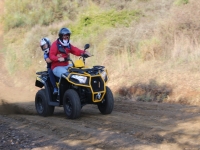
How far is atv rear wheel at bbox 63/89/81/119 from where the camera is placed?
9.25 m

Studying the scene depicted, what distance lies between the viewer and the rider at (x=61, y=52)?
991 centimetres

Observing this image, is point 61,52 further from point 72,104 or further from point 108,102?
point 108,102

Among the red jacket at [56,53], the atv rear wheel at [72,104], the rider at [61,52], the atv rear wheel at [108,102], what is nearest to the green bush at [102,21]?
the red jacket at [56,53]

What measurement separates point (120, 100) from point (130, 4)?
51.8 ft

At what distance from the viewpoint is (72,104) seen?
9.29m

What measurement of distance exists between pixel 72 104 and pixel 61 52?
148cm

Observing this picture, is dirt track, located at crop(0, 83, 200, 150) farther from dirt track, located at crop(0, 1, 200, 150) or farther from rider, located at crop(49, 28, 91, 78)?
rider, located at crop(49, 28, 91, 78)

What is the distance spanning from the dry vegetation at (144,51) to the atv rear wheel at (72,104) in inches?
130

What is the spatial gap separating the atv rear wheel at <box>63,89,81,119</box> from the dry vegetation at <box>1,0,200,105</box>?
3.31 m

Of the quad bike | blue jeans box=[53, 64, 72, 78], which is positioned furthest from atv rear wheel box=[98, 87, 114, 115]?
blue jeans box=[53, 64, 72, 78]

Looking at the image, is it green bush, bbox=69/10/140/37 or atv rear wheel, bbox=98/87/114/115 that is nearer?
atv rear wheel, bbox=98/87/114/115

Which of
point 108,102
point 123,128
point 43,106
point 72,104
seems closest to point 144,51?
point 43,106

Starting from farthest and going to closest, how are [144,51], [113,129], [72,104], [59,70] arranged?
[144,51] → [59,70] → [72,104] → [113,129]

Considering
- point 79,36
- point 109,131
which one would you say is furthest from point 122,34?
point 109,131
